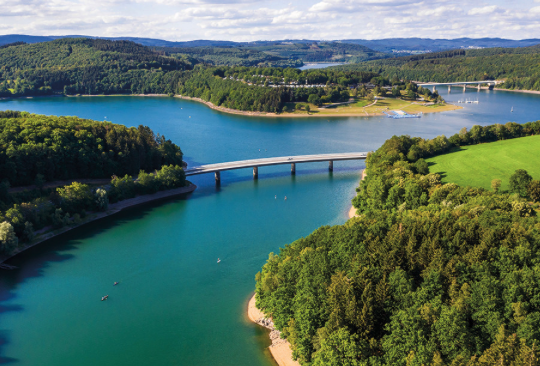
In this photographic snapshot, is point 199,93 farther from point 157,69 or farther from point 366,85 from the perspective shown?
point 366,85

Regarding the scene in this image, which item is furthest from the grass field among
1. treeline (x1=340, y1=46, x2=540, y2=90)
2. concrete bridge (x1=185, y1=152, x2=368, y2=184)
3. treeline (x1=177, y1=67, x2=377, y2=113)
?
treeline (x1=340, y1=46, x2=540, y2=90)

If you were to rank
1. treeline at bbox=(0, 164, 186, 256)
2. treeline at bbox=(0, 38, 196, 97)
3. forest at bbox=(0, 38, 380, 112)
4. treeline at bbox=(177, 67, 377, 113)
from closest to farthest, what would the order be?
1. treeline at bbox=(0, 164, 186, 256)
2. treeline at bbox=(177, 67, 377, 113)
3. forest at bbox=(0, 38, 380, 112)
4. treeline at bbox=(0, 38, 196, 97)

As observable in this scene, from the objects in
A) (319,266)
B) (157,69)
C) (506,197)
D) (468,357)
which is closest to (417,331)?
(468,357)

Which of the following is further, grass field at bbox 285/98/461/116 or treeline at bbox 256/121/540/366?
grass field at bbox 285/98/461/116

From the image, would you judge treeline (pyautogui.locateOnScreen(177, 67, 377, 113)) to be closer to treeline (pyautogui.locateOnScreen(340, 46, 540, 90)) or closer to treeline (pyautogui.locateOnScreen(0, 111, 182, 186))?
treeline (pyautogui.locateOnScreen(340, 46, 540, 90))

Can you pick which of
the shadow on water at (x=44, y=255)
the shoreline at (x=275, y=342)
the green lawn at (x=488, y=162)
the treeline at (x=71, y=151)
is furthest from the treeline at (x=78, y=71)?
the shoreline at (x=275, y=342)

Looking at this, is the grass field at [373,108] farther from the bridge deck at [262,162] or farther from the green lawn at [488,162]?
the green lawn at [488,162]
